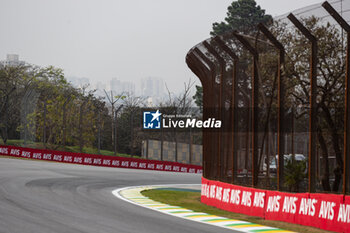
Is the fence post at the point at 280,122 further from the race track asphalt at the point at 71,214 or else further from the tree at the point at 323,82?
the race track asphalt at the point at 71,214

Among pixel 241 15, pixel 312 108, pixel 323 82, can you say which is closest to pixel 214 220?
pixel 312 108

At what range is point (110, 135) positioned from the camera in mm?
41156

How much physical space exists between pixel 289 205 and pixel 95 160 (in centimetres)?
2887

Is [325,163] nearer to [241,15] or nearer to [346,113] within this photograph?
[346,113]

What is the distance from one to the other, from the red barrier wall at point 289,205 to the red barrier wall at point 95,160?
2429cm

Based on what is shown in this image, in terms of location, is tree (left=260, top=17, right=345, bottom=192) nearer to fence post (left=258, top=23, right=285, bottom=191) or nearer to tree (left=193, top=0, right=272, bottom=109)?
fence post (left=258, top=23, right=285, bottom=191)

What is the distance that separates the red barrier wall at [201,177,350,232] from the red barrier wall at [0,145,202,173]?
24.3 meters

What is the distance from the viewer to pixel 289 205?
41.4 ft

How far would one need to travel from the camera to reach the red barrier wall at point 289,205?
11008mm

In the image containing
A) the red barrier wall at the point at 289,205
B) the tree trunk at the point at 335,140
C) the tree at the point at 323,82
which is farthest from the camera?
the tree at the point at 323,82

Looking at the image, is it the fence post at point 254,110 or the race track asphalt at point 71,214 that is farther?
the fence post at point 254,110

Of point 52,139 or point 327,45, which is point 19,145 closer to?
point 52,139

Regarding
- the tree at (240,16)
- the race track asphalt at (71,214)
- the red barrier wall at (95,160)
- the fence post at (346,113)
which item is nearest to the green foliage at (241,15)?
the tree at (240,16)

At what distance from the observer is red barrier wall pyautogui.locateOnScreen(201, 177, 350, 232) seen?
11.0m
